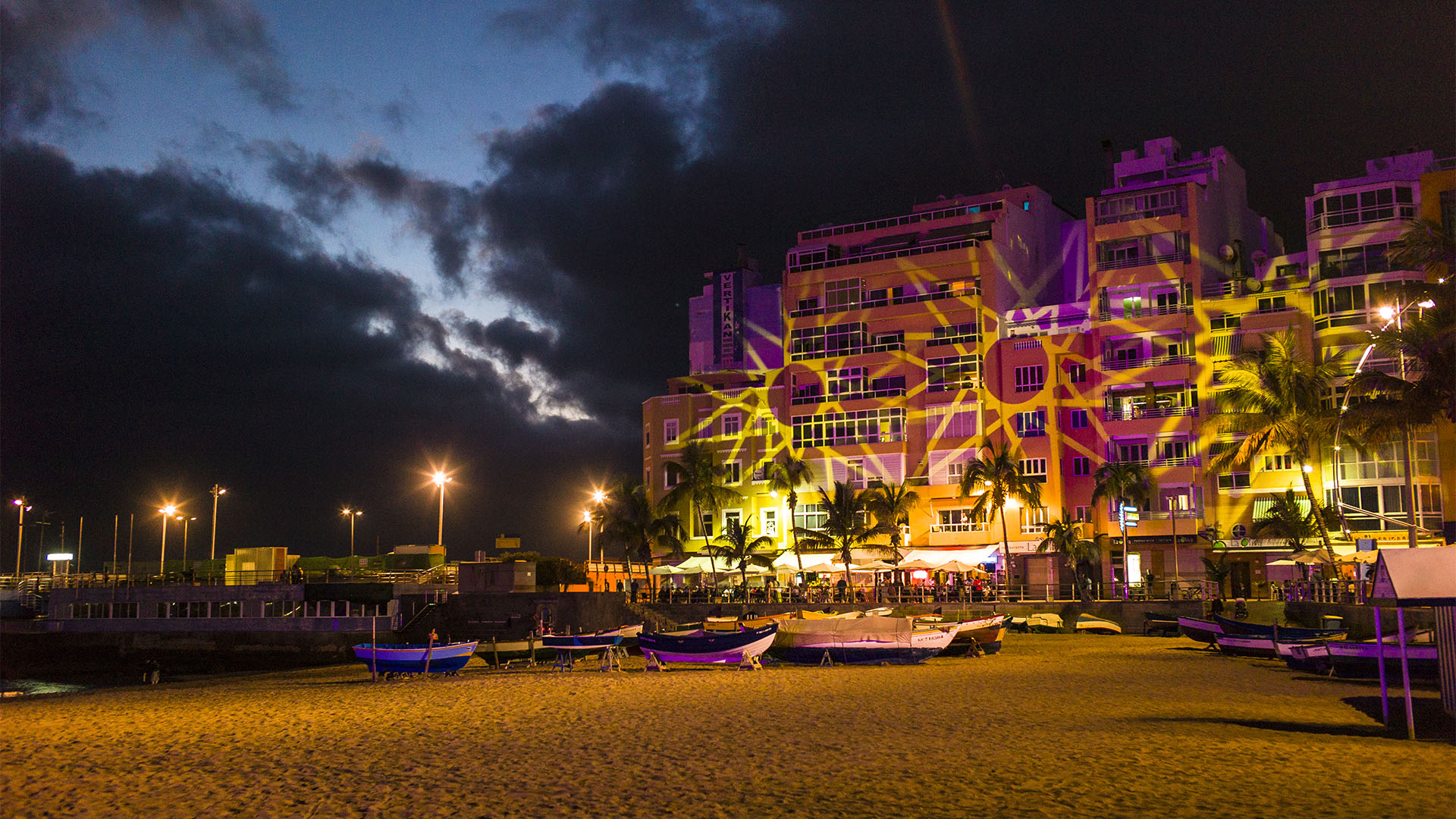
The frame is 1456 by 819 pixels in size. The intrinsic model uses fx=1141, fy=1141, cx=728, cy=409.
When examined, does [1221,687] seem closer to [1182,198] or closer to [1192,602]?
[1192,602]

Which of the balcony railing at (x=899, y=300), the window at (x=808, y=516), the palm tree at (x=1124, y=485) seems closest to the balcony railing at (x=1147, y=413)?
the palm tree at (x=1124, y=485)

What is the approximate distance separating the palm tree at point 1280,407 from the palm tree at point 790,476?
80.2 feet

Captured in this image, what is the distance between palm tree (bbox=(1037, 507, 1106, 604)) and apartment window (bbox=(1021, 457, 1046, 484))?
11.6 feet

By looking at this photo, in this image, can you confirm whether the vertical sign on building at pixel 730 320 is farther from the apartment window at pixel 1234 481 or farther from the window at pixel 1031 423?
the apartment window at pixel 1234 481

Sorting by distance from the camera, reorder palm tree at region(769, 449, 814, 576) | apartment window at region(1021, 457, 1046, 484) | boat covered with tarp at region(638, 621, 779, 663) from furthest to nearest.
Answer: palm tree at region(769, 449, 814, 576), apartment window at region(1021, 457, 1046, 484), boat covered with tarp at region(638, 621, 779, 663)

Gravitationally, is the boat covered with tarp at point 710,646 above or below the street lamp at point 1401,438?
below

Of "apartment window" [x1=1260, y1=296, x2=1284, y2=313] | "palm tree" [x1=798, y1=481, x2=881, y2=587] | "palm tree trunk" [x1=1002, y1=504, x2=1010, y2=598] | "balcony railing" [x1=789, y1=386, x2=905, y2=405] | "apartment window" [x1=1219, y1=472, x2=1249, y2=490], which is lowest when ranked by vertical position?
"palm tree trunk" [x1=1002, y1=504, x2=1010, y2=598]

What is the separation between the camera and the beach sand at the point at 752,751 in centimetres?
1474

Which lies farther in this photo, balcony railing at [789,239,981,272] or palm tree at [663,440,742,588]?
palm tree at [663,440,742,588]

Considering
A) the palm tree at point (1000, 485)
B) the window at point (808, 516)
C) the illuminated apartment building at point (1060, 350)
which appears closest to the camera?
the illuminated apartment building at point (1060, 350)

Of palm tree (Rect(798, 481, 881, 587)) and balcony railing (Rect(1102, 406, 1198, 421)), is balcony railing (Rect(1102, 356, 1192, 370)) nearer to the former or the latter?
balcony railing (Rect(1102, 406, 1198, 421))

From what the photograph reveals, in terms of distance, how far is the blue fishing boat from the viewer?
33.7 meters

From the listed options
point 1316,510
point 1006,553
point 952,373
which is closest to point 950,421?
point 952,373

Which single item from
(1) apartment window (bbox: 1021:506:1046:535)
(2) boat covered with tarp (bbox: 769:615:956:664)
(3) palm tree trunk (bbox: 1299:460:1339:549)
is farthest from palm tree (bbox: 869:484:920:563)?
(2) boat covered with tarp (bbox: 769:615:956:664)
